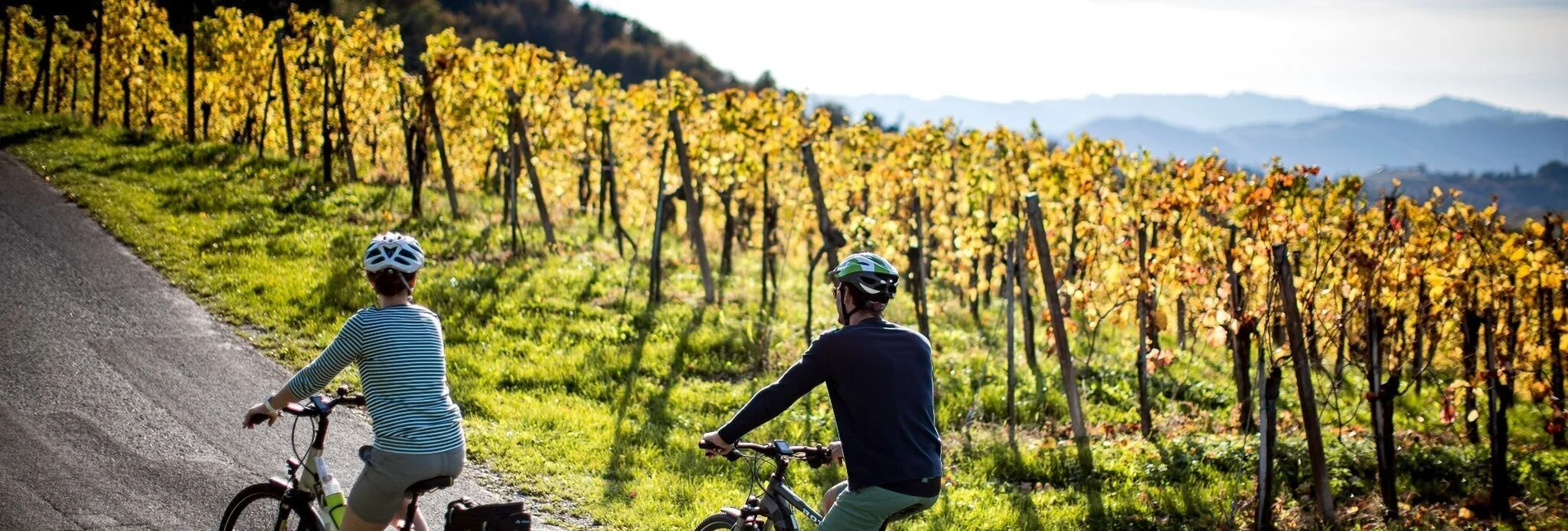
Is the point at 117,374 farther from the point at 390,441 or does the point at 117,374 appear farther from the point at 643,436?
the point at 390,441

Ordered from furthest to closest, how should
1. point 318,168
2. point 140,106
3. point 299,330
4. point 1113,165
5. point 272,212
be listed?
point 140,106
point 318,168
point 1113,165
point 272,212
point 299,330

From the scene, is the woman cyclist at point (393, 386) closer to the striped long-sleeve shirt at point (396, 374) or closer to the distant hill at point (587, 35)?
the striped long-sleeve shirt at point (396, 374)

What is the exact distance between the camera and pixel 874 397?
331cm

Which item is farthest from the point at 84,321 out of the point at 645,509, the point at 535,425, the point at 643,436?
the point at 645,509

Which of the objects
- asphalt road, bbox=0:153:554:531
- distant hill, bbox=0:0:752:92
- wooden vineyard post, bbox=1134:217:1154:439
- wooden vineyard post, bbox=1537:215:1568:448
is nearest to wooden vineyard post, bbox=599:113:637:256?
asphalt road, bbox=0:153:554:531

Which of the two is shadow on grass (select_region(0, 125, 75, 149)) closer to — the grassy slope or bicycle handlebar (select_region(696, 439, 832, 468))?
the grassy slope

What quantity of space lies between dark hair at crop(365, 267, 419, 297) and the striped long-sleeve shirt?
7 cm

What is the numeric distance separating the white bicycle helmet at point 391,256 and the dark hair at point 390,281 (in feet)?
0.06

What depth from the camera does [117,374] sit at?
689 centimetres

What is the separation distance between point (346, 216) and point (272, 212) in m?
0.86

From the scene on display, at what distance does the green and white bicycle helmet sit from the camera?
3.39 m

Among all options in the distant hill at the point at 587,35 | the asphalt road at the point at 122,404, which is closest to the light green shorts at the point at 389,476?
the asphalt road at the point at 122,404

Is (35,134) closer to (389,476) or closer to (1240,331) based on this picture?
(389,476)

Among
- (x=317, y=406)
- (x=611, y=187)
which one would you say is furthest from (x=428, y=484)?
(x=611, y=187)
